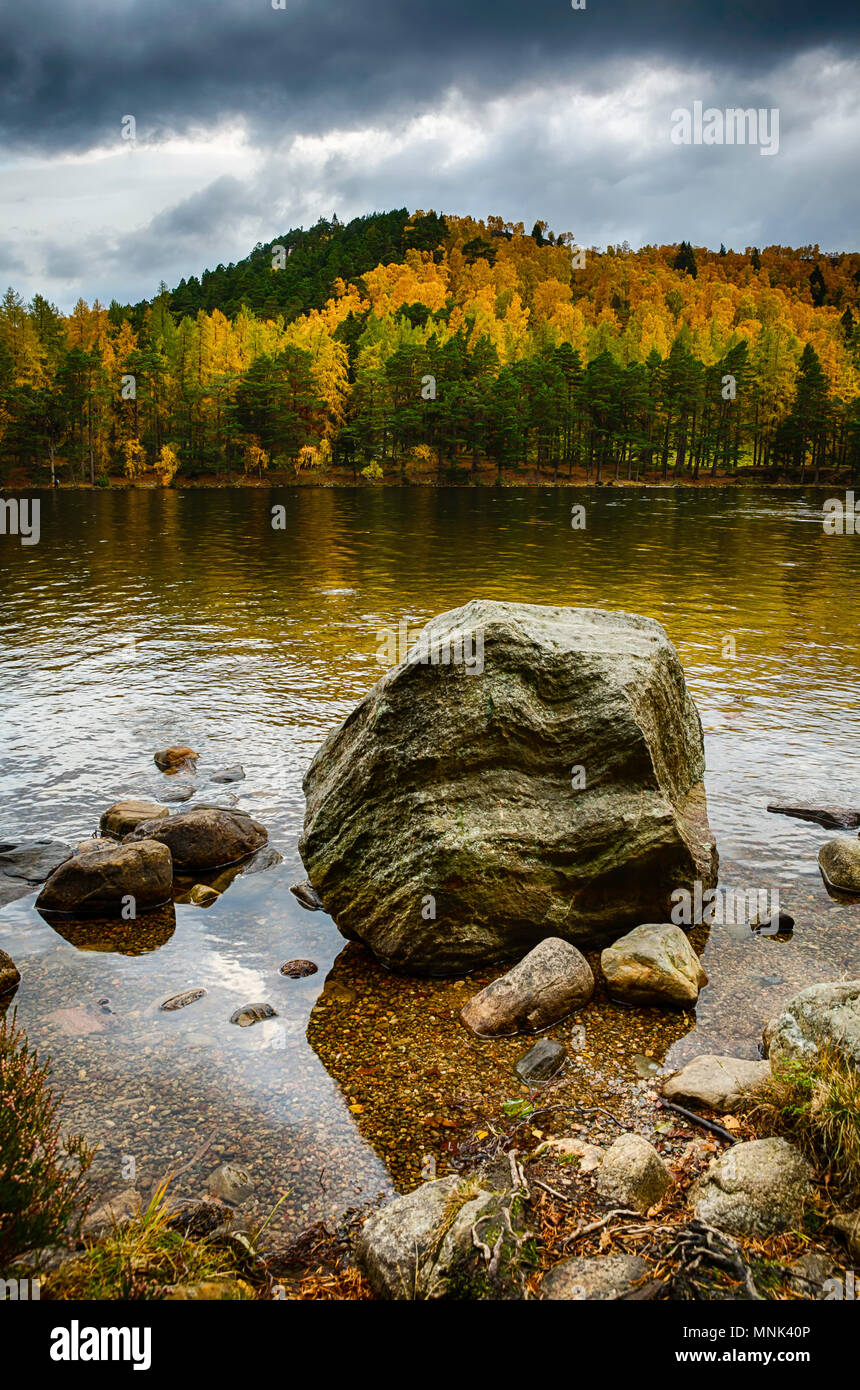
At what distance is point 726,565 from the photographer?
118ft

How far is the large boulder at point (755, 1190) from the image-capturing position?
476 centimetres

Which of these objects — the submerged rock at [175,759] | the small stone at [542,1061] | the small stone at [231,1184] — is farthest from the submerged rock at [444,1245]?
the submerged rock at [175,759]

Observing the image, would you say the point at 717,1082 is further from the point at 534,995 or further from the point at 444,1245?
the point at 444,1245

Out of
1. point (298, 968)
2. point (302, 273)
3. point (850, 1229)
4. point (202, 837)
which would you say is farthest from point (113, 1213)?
point (302, 273)

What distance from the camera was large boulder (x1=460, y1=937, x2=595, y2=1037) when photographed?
711 cm

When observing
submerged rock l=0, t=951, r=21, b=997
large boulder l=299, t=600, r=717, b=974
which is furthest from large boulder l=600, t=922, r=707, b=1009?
submerged rock l=0, t=951, r=21, b=997

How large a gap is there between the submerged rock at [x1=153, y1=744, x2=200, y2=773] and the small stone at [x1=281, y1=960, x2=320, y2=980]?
5.45 meters

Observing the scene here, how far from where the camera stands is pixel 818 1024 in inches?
232

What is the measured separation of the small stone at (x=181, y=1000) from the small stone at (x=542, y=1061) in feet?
9.28

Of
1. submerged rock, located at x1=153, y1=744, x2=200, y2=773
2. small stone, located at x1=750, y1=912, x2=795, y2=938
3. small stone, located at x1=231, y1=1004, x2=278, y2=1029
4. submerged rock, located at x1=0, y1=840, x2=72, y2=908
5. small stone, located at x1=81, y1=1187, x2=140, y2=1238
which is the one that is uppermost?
submerged rock, located at x1=153, y1=744, x2=200, y2=773

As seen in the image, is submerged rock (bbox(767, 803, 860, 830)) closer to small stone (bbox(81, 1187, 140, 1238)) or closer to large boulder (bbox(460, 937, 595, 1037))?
large boulder (bbox(460, 937, 595, 1037))

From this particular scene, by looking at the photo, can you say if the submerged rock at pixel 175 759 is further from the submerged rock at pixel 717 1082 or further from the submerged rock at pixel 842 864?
the submerged rock at pixel 717 1082
